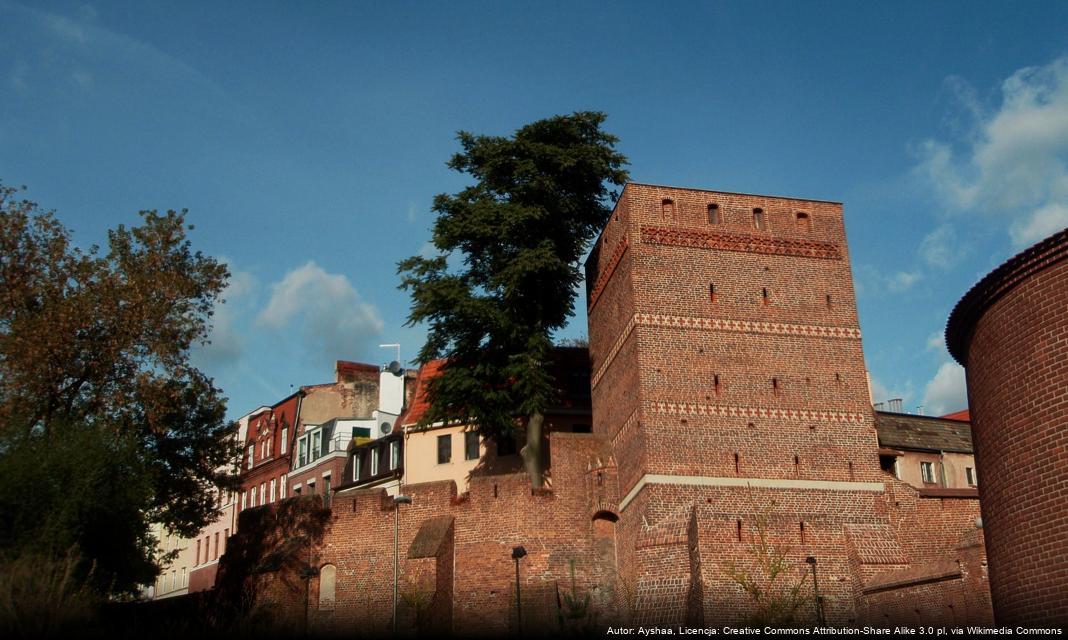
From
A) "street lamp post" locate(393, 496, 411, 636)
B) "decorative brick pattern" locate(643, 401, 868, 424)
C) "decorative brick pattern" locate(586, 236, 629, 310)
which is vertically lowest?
"street lamp post" locate(393, 496, 411, 636)

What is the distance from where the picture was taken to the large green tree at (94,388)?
83.3 feet

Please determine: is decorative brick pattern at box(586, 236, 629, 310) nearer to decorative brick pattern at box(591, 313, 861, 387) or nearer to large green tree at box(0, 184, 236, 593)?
decorative brick pattern at box(591, 313, 861, 387)

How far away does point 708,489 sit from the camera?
96.7 feet

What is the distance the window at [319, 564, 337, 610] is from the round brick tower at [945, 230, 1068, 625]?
21.7 m

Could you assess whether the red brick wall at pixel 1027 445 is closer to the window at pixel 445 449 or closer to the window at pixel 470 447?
the window at pixel 470 447

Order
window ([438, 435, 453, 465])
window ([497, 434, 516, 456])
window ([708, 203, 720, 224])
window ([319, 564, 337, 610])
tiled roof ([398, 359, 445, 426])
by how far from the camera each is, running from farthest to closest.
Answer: tiled roof ([398, 359, 445, 426]), window ([438, 435, 453, 465]), window ([497, 434, 516, 456]), window ([319, 564, 337, 610]), window ([708, 203, 720, 224])

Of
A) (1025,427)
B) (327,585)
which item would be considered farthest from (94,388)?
(1025,427)

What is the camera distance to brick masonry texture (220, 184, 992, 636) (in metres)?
28.8

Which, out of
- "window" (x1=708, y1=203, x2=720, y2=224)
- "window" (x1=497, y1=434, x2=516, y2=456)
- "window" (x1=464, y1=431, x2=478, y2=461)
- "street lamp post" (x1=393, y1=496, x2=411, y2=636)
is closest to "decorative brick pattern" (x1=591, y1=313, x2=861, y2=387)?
"window" (x1=708, y1=203, x2=720, y2=224)

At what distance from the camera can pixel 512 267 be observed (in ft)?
115

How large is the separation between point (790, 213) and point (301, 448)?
1242 inches

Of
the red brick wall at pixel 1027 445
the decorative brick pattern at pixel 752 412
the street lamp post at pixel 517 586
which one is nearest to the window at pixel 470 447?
the street lamp post at pixel 517 586

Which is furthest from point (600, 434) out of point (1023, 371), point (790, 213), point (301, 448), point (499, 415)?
point (301, 448)

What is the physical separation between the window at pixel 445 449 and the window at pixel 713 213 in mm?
15688
